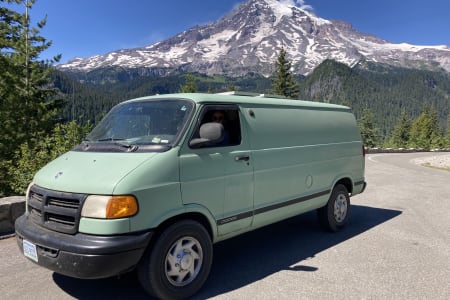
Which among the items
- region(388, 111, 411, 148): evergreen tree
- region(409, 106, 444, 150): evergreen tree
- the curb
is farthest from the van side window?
region(388, 111, 411, 148): evergreen tree

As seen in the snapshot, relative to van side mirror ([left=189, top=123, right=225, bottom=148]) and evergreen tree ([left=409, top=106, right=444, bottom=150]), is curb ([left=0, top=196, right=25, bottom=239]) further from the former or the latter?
evergreen tree ([left=409, top=106, right=444, bottom=150])

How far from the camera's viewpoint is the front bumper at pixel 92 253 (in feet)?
10.5

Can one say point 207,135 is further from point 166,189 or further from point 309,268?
point 309,268

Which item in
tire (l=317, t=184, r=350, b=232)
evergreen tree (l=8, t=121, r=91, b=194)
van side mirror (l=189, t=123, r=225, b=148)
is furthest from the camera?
evergreen tree (l=8, t=121, r=91, b=194)

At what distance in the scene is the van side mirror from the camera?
154 inches

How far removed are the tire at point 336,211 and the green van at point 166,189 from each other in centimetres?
102

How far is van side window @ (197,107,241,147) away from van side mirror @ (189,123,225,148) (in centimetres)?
29

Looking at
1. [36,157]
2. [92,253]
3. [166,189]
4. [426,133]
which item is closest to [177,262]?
[166,189]

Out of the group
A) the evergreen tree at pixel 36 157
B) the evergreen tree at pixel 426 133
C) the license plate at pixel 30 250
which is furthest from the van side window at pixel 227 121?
the evergreen tree at pixel 426 133

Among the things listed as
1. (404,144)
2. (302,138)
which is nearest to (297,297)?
(302,138)

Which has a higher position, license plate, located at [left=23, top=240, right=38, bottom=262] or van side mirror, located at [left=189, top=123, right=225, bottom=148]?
van side mirror, located at [left=189, top=123, right=225, bottom=148]

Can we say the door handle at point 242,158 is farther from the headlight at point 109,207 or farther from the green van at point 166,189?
the headlight at point 109,207

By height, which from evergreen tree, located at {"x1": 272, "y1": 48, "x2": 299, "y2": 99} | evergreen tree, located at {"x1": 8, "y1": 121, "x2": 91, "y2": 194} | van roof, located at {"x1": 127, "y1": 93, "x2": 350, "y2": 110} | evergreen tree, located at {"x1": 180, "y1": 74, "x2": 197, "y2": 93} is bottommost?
evergreen tree, located at {"x1": 8, "y1": 121, "x2": 91, "y2": 194}

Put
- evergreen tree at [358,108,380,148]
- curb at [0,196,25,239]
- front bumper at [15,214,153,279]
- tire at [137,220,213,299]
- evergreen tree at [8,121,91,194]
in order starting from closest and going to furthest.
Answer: front bumper at [15,214,153,279]
tire at [137,220,213,299]
curb at [0,196,25,239]
evergreen tree at [8,121,91,194]
evergreen tree at [358,108,380,148]
